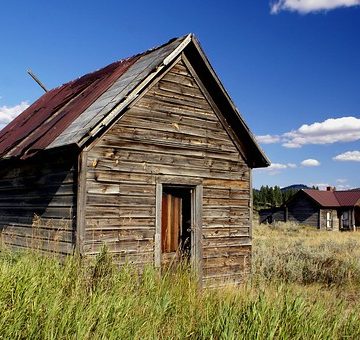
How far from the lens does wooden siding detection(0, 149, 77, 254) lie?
775 cm

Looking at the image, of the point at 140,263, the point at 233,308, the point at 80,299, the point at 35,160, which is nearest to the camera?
the point at 80,299

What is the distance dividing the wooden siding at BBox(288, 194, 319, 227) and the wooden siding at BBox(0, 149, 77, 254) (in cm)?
3693

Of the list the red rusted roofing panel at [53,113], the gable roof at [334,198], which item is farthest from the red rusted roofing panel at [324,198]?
the red rusted roofing panel at [53,113]

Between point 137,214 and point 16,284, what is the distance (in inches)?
159

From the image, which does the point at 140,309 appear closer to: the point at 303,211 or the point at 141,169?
the point at 141,169

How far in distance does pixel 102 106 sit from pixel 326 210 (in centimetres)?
3817

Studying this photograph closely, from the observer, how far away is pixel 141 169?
8.50 m

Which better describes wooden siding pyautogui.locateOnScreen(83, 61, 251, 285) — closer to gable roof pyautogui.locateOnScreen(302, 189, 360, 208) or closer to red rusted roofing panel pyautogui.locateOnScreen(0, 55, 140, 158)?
red rusted roofing panel pyautogui.locateOnScreen(0, 55, 140, 158)

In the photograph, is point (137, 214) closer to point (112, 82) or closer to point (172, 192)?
point (172, 192)

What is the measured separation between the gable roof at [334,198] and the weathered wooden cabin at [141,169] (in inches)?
1342

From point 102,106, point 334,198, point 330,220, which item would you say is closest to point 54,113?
point 102,106

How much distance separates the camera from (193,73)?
973 centimetres

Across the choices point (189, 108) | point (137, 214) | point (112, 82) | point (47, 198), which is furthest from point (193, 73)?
point (47, 198)

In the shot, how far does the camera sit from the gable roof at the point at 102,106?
7695mm
